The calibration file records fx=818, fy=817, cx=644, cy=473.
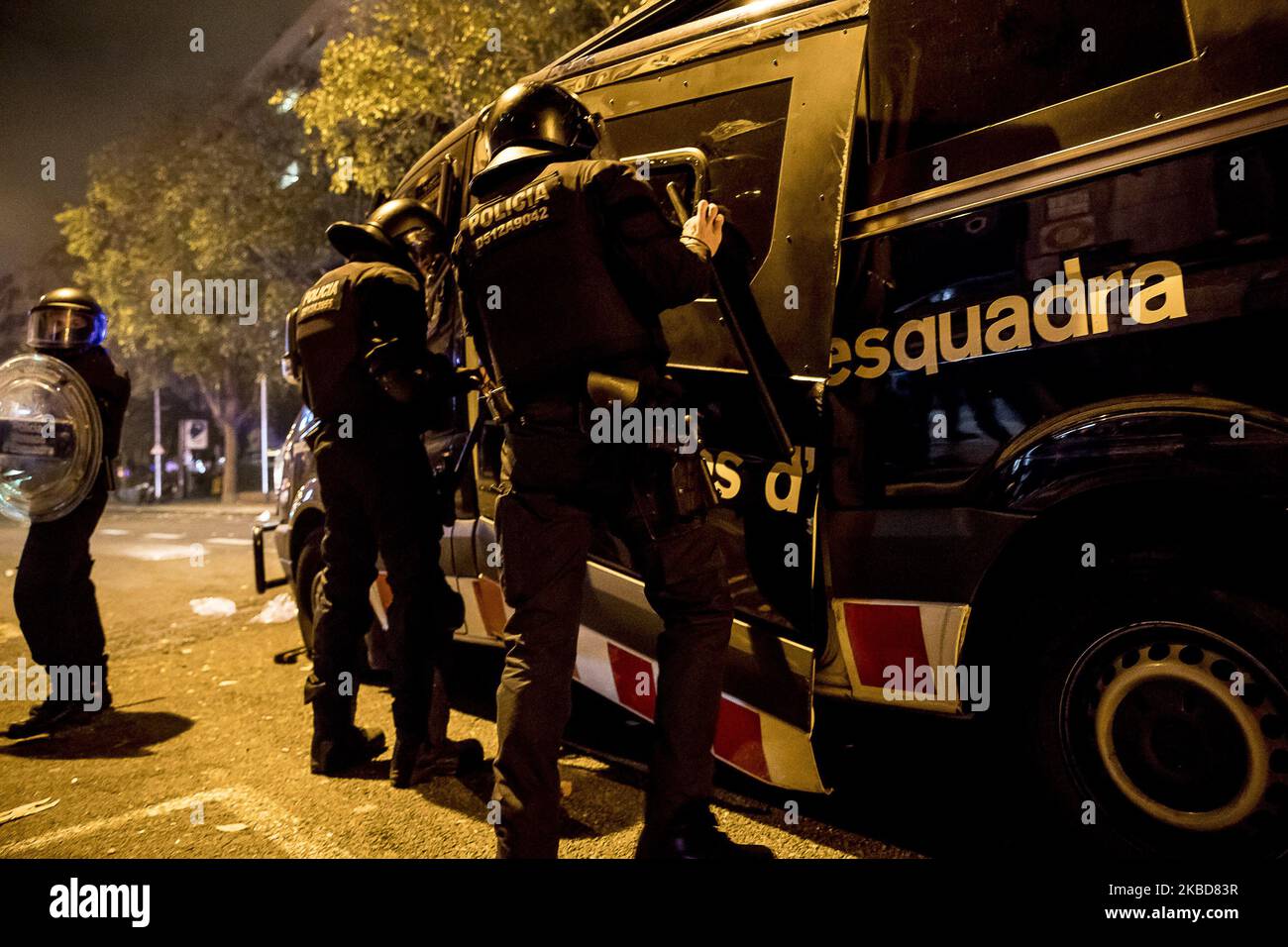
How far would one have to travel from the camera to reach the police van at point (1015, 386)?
1620mm

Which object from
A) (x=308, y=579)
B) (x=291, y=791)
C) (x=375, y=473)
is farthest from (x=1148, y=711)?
(x=308, y=579)

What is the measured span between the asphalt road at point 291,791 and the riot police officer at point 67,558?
0.25 metres

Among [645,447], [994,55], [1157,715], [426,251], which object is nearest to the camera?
[1157,715]

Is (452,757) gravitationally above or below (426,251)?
below

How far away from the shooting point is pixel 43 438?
3.54 m

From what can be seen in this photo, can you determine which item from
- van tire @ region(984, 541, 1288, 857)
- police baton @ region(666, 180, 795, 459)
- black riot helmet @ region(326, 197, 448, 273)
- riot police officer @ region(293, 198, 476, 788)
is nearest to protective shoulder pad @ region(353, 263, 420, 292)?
riot police officer @ region(293, 198, 476, 788)

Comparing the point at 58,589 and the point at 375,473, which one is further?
the point at 58,589

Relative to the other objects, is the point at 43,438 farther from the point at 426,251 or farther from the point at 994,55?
the point at 994,55

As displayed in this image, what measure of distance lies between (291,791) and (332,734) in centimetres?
22

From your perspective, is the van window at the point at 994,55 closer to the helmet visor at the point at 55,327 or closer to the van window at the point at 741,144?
the van window at the point at 741,144

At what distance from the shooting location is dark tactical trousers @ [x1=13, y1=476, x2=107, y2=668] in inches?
138

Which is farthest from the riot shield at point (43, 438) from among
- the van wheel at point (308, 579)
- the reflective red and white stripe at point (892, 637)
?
the reflective red and white stripe at point (892, 637)

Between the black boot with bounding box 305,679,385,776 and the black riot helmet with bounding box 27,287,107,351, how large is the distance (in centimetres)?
196
